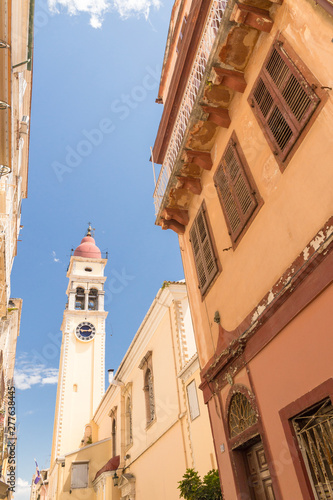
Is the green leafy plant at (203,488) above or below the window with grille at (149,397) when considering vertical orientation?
below

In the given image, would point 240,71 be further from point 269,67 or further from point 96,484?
point 96,484

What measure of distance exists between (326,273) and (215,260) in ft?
9.81

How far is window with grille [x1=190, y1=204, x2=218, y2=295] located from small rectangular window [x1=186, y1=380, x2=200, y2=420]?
18.5 feet

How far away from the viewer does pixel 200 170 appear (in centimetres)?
754

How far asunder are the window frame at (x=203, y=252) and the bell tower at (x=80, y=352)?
24254 mm

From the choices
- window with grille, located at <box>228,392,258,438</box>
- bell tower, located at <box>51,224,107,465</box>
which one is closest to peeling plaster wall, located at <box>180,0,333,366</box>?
window with grille, located at <box>228,392,258,438</box>

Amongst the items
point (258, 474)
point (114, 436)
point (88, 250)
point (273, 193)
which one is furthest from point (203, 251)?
point (88, 250)

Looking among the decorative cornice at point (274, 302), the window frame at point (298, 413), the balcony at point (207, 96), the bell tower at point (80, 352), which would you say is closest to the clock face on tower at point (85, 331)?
the bell tower at point (80, 352)

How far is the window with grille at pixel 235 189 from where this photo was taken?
5.64 meters

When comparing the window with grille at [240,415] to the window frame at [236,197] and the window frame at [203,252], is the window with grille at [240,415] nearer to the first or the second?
the window frame at [203,252]

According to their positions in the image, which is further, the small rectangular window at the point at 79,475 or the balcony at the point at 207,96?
the small rectangular window at the point at 79,475

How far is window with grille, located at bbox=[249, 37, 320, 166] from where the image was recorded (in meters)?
4.48

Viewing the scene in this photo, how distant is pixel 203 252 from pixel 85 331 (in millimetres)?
27236

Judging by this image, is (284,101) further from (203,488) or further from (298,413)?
(203,488)
